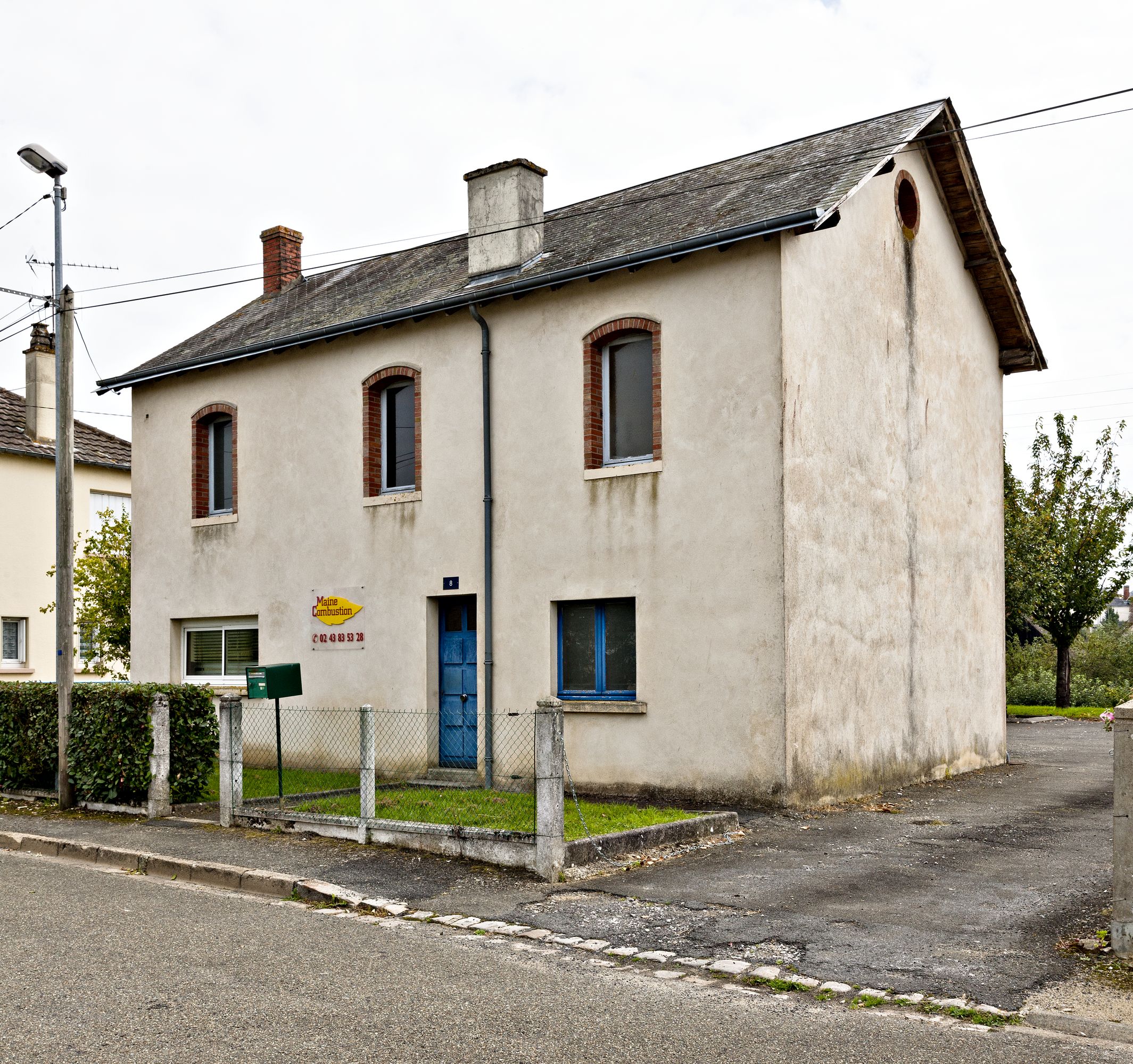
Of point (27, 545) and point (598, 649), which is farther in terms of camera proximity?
point (27, 545)

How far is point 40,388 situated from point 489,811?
10490 millimetres

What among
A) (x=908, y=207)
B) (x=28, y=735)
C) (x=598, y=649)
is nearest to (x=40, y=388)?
(x=28, y=735)

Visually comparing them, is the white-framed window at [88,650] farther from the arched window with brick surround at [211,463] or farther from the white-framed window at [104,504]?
the arched window with brick surround at [211,463]

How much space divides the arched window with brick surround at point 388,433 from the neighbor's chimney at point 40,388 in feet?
16.0

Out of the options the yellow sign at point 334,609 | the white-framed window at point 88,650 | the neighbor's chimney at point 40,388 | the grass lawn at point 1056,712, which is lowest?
the grass lawn at point 1056,712

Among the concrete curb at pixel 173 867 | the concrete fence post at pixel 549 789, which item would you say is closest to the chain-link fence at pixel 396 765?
the concrete fence post at pixel 549 789

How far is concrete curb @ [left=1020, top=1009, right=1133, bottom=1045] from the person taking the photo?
575 cm

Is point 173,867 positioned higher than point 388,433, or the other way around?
point 388,433

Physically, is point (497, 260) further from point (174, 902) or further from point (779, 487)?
point (174, 902)

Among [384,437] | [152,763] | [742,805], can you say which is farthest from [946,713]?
[152,763]

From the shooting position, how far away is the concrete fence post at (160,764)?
1289 centimetres

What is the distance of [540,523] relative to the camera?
15.0 meters

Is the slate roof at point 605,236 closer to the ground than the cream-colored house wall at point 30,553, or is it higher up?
higher up

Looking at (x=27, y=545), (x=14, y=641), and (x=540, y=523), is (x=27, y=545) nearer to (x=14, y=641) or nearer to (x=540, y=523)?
(x=14, y=641)
